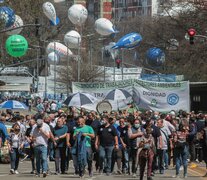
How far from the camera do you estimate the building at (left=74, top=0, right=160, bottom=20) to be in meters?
157

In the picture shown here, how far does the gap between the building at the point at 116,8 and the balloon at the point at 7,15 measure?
112 metres

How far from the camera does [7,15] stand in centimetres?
4084

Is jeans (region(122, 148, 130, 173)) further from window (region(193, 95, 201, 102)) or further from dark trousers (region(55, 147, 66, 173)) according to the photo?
window (region(193, 95, 201, 102))

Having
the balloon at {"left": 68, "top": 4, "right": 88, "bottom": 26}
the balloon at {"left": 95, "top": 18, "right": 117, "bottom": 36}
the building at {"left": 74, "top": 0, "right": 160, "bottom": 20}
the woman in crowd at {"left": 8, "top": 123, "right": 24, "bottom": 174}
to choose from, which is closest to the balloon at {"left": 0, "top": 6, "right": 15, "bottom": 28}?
the woman in crowd at {"left": 8, "top": 123, "right": 24, "bottom": 174}

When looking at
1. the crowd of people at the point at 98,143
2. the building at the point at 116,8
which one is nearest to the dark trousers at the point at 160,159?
the crowd of people at the point at 98,143

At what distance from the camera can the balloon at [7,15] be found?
131 feet

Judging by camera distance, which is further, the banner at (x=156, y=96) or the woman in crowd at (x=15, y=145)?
the banner at (x=156, y=96)

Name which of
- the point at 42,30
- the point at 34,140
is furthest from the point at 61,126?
the point at 42,30

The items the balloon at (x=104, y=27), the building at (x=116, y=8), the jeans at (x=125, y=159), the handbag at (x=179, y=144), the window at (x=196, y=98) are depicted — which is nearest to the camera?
the handbag at (x=179, y=144)

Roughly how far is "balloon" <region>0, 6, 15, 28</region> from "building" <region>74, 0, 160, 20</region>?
112m

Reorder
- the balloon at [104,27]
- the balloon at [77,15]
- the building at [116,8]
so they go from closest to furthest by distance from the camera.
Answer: the balloon at [104,27] → the balloon at [77,15] → the building at [116,8]

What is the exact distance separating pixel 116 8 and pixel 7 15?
12566cm

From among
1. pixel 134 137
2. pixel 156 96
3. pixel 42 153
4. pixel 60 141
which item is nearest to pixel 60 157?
pixel 60 141

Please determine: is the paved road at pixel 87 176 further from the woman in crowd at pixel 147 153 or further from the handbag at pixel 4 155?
the handbag at pixel 4 155
